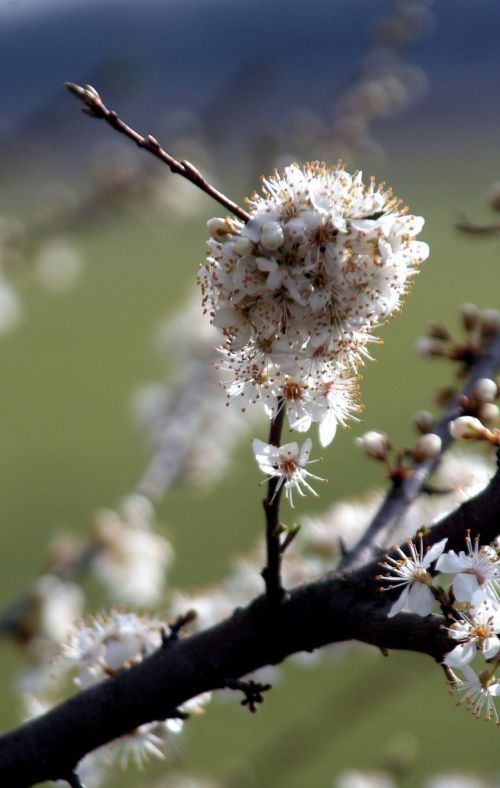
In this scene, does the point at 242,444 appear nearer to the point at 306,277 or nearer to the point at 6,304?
the point at 6,304

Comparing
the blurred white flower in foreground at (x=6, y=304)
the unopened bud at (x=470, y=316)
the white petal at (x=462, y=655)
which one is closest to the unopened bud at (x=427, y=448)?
the unopened bud at (x=470, y=316)

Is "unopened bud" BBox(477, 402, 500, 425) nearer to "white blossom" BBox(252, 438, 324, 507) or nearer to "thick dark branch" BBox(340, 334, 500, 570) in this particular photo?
"thick dark branch" BBox(340, 334, 500, 570)

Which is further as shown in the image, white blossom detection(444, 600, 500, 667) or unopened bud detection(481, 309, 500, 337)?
unopened bud detection(481, 309, 500, 337)

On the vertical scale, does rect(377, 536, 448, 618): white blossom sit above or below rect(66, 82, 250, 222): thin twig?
below

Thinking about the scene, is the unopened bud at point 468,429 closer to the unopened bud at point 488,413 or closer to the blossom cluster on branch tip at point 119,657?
the unopened bud at point 488,413

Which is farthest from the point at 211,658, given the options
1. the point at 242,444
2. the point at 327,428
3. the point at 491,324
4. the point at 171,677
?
the point at 242,444

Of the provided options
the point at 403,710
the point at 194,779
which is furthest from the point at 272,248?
the point at 403,710

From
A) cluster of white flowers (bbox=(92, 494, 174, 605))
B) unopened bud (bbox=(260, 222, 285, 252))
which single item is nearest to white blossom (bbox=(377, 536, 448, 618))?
unopened bud (bbox=(260, 222, 285, 252))

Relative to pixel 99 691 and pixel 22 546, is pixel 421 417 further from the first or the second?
pixel 22 546
